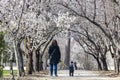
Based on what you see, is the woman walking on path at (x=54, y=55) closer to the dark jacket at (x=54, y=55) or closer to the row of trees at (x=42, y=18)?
the dark jacket at (x=54, y=55)

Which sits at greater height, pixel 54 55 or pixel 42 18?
pixel 42 18

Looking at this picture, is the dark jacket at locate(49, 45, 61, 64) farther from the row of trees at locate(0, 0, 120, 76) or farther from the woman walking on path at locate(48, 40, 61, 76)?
the row of trees at locate(0, 0, 120, 76)

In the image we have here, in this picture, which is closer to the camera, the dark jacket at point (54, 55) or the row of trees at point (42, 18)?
the row of trees at point (42, 18)

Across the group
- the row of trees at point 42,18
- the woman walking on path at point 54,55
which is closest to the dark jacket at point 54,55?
the woman walking on path at point 54,55

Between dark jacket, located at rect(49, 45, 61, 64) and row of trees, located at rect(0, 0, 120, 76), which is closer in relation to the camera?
row of trees, located at rect(0, 0, 120, 76)

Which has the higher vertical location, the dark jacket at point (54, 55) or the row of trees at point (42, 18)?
the row of trees at point (42, 18)

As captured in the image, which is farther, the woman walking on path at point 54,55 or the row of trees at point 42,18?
the woman walking on path at point 54,55

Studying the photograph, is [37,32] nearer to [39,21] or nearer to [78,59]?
[39,21]

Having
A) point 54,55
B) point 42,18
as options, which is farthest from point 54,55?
point 42,18

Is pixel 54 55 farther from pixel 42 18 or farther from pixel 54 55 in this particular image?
pixel 42 18

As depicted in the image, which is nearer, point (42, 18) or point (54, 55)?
point (54, 55)

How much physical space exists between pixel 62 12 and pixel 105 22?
420cm

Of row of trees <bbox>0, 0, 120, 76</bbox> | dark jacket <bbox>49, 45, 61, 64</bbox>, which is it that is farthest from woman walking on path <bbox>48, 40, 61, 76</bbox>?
row of trees <bbox>0, 0, 120, 76</bbox>

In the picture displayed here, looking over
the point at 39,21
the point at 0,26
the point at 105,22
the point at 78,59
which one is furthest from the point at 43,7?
the point at 78,59
